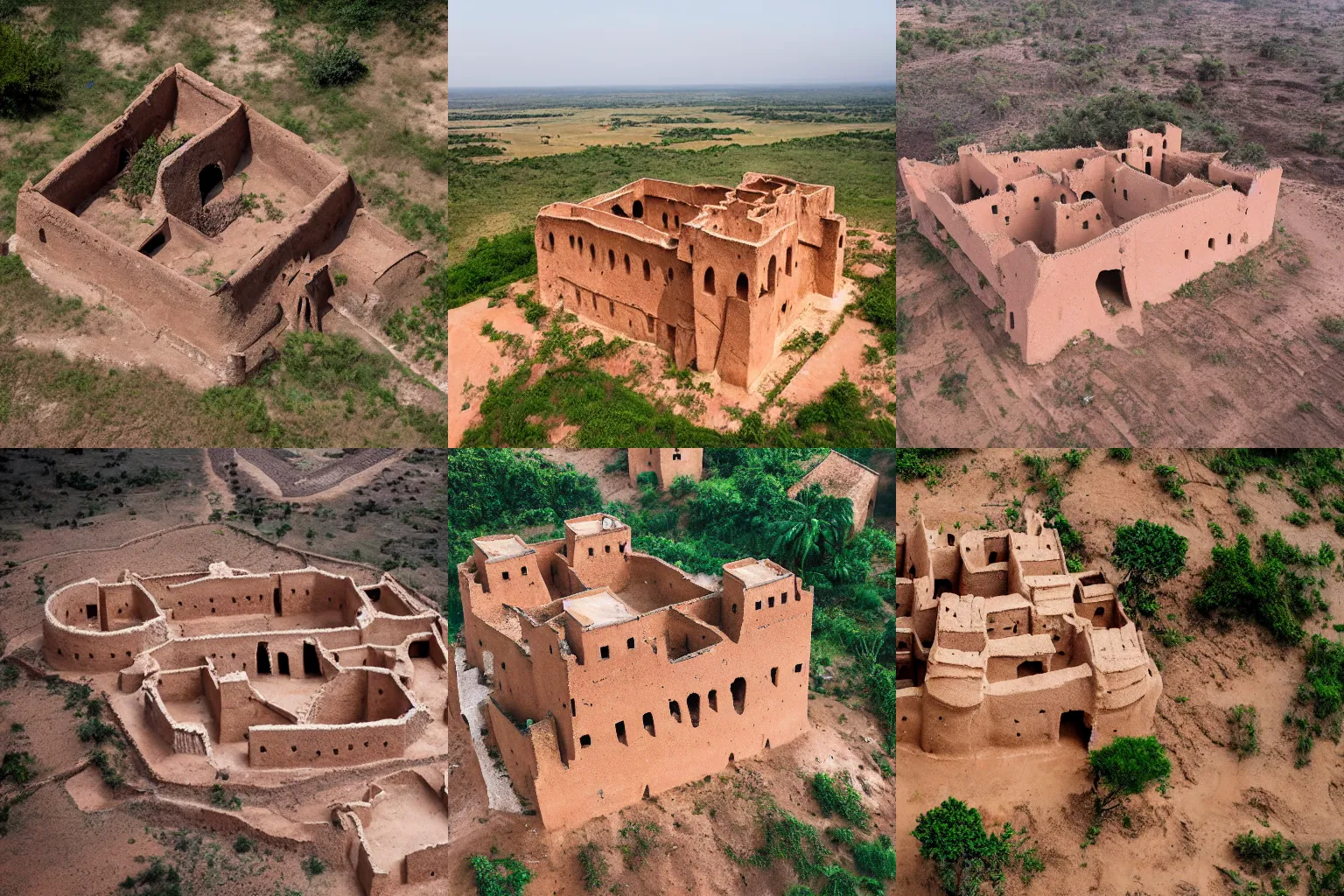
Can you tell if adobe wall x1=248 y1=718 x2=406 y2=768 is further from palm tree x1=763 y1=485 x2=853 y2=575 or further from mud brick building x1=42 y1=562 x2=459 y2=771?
palm tree x1=763 y1=485 x2=853 y2=575

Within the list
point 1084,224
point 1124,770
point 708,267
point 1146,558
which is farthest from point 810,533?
point 1084,224

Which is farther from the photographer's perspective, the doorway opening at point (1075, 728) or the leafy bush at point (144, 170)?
the leafy bush at point (144, 170)

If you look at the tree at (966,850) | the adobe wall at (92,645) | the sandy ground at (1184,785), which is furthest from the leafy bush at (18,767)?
the tree at (966,850)

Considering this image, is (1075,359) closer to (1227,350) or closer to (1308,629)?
(1227,350)

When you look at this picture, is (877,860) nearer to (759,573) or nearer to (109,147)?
(759,573)

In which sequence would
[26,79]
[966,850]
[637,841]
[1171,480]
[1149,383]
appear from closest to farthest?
[966,850]
[637,841]
[1149,383]
[26,79]
[1171,480]

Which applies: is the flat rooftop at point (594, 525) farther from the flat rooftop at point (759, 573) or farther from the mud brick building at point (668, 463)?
the mud brick building at point (668, 463)
